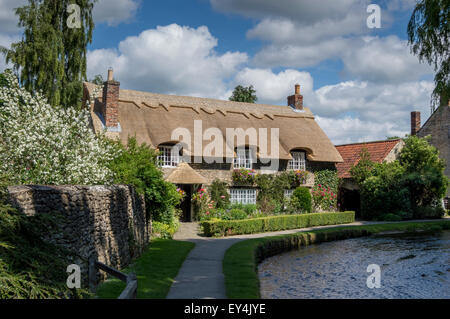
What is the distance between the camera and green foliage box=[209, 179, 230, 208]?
21798mm

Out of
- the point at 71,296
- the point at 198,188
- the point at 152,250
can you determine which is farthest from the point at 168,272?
the point at 198,188

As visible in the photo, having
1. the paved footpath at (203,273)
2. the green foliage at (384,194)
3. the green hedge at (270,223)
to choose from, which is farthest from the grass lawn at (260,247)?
the green foliage at (384,194)

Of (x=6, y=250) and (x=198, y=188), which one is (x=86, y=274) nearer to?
(x=6, y=250)

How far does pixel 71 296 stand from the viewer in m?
5.19

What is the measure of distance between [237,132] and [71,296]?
743 inches

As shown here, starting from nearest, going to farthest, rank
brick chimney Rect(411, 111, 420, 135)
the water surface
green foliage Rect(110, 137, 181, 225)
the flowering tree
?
1. the water surface
2. the flowering tree
3. green foliage Rect(110, 137, 181, 225)
4. brick chimney Rect(411, 111, 420, 135)

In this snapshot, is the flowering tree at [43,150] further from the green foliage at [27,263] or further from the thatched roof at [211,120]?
the thatched roof at [211,120]

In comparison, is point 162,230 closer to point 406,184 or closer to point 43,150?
point 43,150

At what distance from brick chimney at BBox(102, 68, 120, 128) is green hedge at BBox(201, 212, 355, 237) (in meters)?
7.08

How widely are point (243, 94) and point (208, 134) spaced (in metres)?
18.3

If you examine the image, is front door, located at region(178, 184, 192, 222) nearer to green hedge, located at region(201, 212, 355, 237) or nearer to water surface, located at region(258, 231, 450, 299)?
green hedge, located at region(201, 212, 355, 237)

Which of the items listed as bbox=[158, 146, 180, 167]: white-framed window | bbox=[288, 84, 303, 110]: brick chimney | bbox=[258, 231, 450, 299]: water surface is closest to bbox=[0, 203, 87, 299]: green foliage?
bbox=[258, 231, 450, 299]: water surface

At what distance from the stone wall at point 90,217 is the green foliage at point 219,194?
944 centimetres

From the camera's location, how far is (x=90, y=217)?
817 cm
